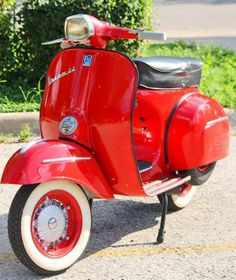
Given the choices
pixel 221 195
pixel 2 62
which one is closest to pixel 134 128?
pixel 221 195

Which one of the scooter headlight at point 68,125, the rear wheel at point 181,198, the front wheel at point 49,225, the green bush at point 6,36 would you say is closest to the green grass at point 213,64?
the green bush at point 6,36

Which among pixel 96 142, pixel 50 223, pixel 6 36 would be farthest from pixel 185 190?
pixel 6 36

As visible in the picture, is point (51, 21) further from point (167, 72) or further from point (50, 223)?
point (50, 223)

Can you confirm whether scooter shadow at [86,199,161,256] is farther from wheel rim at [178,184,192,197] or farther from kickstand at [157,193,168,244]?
wheel rim at [178,184,192,197]

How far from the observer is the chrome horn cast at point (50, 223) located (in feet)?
13.0

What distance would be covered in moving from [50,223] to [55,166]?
0.32 m

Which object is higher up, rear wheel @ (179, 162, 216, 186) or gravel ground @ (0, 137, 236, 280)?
rear wheel @ (179, 162, 216, 186)

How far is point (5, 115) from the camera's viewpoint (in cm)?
705

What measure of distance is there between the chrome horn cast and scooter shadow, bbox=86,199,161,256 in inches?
13.0

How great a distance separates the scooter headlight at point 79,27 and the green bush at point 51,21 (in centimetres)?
352

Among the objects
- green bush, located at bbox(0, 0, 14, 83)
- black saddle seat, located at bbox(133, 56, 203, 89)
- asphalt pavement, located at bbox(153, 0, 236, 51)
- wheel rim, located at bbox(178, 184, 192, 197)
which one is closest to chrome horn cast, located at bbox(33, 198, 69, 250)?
black saddle seat, located at bbox(133, 56, 203, 89)

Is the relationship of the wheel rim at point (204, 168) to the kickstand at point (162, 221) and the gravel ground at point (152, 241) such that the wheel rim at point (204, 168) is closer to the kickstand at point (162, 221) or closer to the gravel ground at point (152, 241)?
the gravel ground at point (152, 241)

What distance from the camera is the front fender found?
12.6 ft

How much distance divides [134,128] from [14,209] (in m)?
1.01
